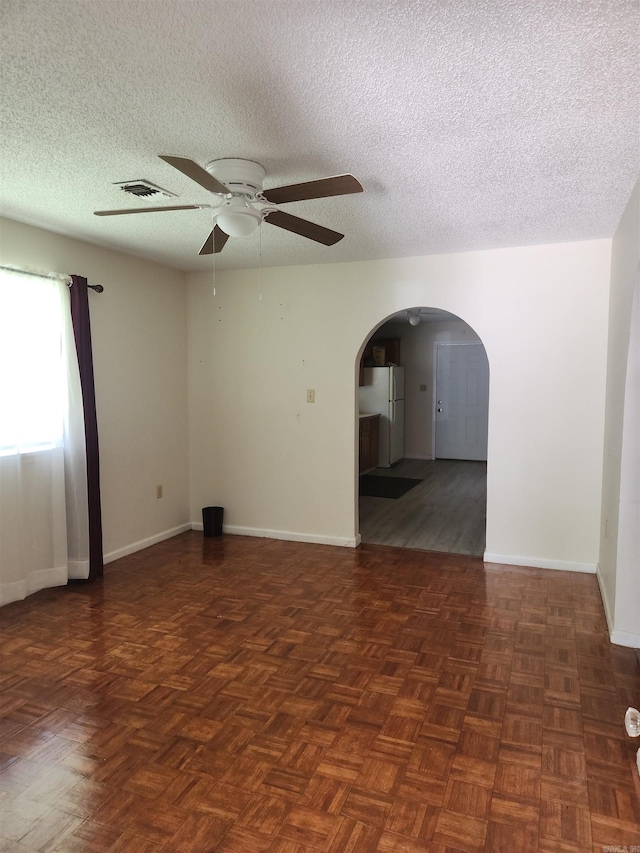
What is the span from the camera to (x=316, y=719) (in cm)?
232

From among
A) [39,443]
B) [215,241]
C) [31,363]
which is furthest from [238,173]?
[39,443]

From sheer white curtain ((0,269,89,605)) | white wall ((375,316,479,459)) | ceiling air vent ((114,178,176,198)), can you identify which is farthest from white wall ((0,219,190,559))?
white wall ((375,316,479,459))

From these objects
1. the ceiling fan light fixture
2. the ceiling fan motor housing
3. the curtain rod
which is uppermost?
the ceiling fan motor housing

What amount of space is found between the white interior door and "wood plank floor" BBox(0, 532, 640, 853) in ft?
17.4

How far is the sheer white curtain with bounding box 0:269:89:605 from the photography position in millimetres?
3471

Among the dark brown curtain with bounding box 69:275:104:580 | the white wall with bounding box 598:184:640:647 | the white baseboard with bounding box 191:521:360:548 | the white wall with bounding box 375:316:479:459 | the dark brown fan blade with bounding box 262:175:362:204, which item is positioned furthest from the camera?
the white wall with bounding box 375:316:479:459

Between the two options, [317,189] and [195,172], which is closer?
[195,172]

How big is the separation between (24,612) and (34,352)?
5.26ft

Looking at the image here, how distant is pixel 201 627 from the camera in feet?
10.5

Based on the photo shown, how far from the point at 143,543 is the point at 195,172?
11.1 feet

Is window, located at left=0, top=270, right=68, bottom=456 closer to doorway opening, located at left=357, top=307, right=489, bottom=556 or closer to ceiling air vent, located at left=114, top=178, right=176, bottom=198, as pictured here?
ceiling air vent, located at left=114, top=178, right=176, bottom=198

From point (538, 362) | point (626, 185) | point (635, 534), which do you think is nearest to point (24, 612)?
point (635, 534)

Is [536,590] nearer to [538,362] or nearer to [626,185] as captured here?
[538,362]

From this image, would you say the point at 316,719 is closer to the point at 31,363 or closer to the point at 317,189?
the point at 317,189
